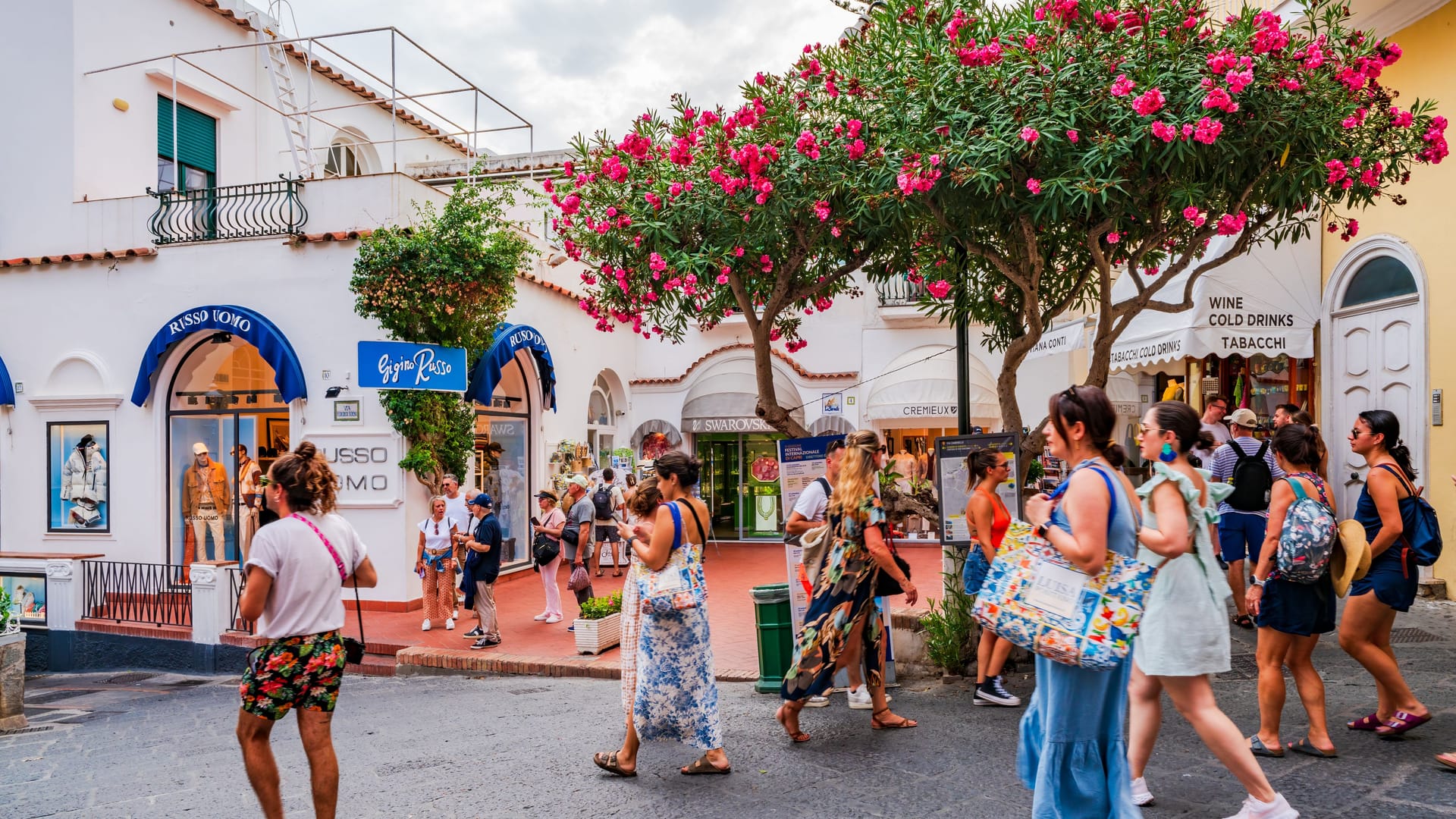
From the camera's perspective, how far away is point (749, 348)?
19406mm

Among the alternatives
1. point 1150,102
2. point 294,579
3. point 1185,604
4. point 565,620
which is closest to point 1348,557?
point 1185,604

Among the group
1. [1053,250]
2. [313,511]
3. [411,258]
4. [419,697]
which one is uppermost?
[411,258]

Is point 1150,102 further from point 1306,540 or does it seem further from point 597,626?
point 597,626

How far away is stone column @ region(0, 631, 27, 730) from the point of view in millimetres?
7379

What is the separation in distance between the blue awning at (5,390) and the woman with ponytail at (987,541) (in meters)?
13.9

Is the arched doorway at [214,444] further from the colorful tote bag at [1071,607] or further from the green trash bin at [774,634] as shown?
the colorful tote bag at [1071,607]

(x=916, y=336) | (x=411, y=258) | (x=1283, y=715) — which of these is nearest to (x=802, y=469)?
(x=1283, y=715)

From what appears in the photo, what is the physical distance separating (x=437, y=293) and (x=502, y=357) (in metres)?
1.50

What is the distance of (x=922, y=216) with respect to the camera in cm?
685

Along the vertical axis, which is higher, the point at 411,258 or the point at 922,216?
the point at 411,258

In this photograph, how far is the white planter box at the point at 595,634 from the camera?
29.3 feet

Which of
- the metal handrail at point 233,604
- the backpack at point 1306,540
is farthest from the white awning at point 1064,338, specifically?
the metal handrail at point 233,604

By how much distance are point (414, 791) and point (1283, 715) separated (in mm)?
4815

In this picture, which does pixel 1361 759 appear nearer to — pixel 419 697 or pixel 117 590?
pixel 419 697
